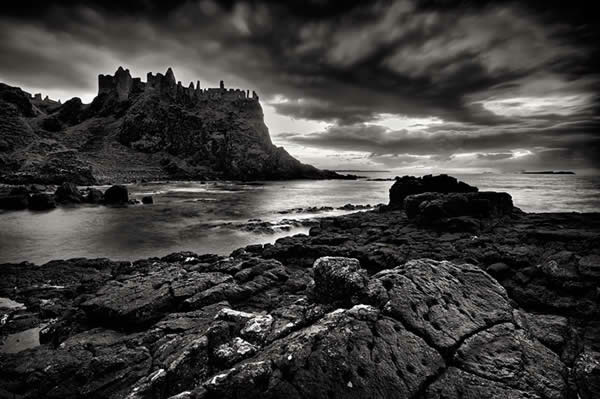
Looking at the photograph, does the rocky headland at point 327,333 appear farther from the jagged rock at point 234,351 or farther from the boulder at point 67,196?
the boulder at point 67,196

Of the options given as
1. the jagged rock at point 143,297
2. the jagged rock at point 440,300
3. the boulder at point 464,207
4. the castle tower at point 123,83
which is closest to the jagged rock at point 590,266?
the jagged rock at point 440,300

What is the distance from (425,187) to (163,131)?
11031 centimetres

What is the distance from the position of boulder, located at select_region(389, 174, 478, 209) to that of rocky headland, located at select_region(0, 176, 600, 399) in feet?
46.5

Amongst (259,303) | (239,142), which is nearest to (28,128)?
(239,142)

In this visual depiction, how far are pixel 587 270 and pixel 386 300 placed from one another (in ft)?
23.7

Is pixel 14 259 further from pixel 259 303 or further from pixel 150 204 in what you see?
pixel 150 204

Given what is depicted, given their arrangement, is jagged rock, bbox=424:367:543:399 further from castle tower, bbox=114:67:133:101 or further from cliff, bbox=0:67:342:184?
castle tower, bbox=114:67:133:101

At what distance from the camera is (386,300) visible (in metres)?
4.76

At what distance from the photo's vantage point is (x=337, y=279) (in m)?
5.42

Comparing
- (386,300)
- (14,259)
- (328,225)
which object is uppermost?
(386,300)

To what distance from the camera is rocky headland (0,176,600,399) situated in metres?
3.63

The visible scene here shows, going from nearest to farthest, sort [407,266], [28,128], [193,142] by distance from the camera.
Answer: [407,266], [28,128], [193,142]

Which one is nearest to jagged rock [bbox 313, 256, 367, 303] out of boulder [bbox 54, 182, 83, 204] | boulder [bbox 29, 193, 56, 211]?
boulder [bbox 29, 193, 56, 211]

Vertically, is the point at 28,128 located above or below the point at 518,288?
above
